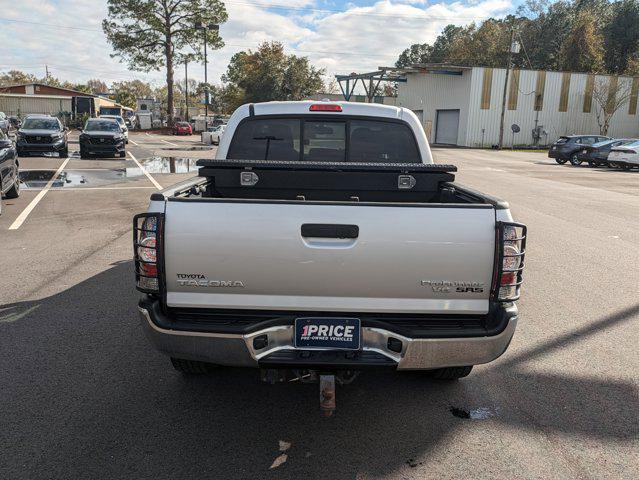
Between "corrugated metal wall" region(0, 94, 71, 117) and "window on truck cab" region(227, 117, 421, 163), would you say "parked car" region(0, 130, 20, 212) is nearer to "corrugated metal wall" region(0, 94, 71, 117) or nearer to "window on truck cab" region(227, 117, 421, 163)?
"window on truck cab" region(227, 117, 421, 163)

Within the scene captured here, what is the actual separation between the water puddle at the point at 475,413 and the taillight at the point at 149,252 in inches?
81.7

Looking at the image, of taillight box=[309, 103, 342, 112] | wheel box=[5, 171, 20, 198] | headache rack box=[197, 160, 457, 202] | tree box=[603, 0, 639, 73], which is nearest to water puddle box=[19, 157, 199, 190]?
wheel box=[5, 171, 20, 198]

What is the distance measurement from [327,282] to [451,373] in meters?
1.47

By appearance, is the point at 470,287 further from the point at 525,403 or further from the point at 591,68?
the point at 591,68

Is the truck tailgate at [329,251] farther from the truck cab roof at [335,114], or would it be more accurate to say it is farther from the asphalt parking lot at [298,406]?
the truck cab roof at [335,114]

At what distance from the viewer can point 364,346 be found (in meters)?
3.19

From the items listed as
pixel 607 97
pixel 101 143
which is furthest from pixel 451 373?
pixel 607 97

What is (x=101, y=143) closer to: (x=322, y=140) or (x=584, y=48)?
(x=322, y=140)

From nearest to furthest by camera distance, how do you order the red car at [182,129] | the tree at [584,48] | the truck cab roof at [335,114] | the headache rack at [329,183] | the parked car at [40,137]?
1. the headache rack at [329,183]
2. the truck cab roof at [335,114]
3. the parked car at [40,137]
4. the red car at [182,129]
5. the tree at [584,48]

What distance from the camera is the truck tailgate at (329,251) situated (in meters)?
3.08

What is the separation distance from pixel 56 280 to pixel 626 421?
5.84m

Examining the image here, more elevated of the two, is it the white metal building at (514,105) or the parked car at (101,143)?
the white metal building at (514,105)

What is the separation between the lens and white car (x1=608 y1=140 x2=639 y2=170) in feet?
84.0

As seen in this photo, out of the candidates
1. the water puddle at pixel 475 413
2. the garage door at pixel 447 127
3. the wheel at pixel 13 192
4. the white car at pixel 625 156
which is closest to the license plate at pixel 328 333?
the water puddle at pixel 475 413
